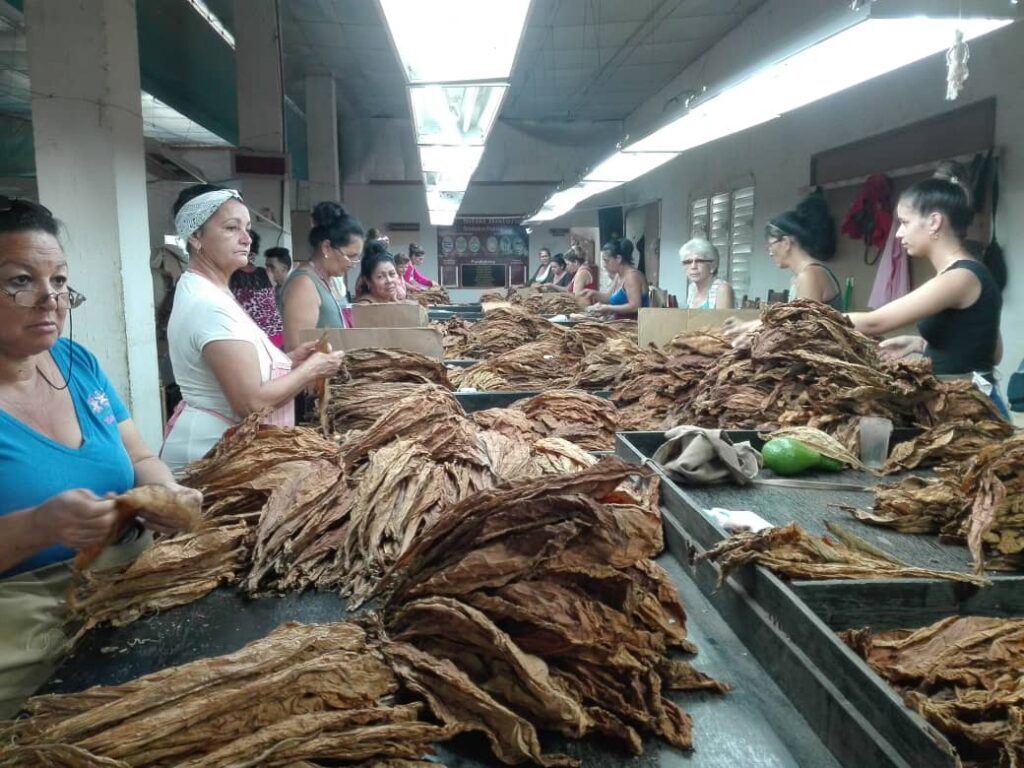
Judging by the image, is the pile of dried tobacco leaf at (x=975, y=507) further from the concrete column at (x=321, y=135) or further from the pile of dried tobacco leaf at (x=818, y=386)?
the concrete column at (x=321, y=135)

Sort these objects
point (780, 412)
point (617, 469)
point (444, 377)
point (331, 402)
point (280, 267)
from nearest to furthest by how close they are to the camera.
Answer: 1. point (617, 469)
2. point (780, 412)
3. point (331, 402)
4. point (444, 377)
5. point (280, 267)

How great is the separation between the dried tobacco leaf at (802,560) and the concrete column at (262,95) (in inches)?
327

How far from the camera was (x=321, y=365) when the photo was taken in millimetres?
2766

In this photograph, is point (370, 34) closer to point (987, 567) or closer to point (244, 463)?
point (244, 463)

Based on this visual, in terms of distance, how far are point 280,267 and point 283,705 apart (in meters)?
7.81

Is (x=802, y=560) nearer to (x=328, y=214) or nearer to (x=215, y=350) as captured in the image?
(x=215, y=350)

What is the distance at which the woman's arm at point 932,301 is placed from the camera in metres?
3.09

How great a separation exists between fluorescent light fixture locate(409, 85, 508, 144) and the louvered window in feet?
19.5

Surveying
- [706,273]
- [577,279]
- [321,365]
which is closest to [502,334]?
[706,273]

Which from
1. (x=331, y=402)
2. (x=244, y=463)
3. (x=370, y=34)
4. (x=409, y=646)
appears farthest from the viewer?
(x=370, y=34)

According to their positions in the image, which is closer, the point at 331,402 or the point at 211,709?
the point at 211,709

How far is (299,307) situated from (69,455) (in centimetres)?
202

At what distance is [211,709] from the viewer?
1.02 m

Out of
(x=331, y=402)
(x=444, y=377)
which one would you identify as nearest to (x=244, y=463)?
(x=331, y=402)
